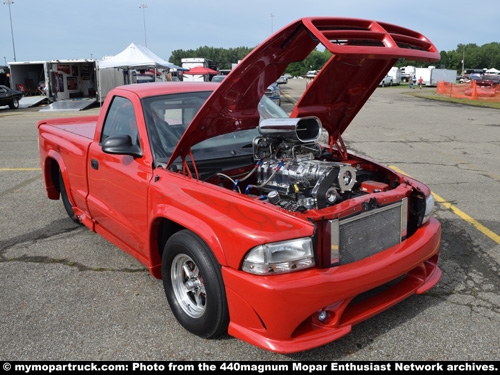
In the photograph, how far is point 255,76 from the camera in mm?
3146

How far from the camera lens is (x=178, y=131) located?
12.5 ft

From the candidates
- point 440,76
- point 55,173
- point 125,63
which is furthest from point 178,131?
point 440,76

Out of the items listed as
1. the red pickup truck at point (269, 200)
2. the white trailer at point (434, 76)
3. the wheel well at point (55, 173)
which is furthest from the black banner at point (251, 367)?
the white trailer at point (434, 76)

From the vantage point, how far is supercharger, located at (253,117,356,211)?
3.14 m

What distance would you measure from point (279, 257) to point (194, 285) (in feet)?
2.62

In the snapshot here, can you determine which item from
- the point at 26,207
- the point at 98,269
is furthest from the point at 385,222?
the point at 26,207

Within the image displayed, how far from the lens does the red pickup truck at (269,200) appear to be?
258cm

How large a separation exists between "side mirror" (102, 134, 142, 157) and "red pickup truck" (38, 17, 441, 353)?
0.01 meters

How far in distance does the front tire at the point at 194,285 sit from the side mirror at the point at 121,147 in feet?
2.81

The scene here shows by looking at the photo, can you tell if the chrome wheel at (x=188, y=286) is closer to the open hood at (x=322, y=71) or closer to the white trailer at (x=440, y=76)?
the open hood at (x=322, y=71)

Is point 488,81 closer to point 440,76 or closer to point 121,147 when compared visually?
point 440,76

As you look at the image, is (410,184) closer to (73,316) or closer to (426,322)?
(426,322)

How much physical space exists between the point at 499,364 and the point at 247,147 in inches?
94.6

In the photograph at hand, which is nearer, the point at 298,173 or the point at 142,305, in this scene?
the point at 298,173
